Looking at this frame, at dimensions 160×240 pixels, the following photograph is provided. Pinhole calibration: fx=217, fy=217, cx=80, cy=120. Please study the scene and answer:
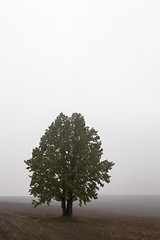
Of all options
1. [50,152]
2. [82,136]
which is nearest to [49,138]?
[50,152]

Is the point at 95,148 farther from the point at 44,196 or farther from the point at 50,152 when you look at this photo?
the point at 44,196

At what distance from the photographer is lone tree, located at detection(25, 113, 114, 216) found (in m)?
28.6

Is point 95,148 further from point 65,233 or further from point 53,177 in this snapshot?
point 65,233

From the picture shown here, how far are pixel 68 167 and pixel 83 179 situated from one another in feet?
9.33

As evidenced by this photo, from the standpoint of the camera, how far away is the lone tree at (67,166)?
2859 centimetres

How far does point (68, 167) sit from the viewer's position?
1188 inches

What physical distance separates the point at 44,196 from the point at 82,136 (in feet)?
31.0


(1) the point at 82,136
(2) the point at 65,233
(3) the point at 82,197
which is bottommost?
(2) the point at 65,233

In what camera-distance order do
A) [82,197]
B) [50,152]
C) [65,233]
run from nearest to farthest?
[65,233], [82,197], [50,152]

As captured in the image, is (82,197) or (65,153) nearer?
(82,197)

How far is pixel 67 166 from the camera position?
3072cm

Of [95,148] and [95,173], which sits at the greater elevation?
[95,148]

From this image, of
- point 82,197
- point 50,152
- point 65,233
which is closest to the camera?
point 65,233

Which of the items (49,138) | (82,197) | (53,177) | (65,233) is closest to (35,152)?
(49,138)
